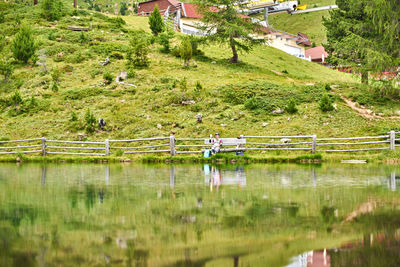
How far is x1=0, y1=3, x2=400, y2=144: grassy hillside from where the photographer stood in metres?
→ 34.1

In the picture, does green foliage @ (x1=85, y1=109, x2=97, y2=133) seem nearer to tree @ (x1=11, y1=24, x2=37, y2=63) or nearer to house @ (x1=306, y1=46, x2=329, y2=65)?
tree @ (x1=11, y1=24, x2=37, y2=63)

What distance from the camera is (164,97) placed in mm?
39219

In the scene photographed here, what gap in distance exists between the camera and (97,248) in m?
7.39

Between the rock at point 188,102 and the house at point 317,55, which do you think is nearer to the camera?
the rock at point 188,102

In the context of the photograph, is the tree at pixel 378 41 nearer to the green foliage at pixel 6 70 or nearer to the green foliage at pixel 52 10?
the green foliage at pixel 6 70

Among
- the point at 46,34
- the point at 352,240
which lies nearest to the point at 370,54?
the point at 352,240

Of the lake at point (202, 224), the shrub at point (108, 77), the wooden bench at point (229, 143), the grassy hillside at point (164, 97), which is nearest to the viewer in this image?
the lake at point (202, 224)

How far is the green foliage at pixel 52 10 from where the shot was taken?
65312 mm

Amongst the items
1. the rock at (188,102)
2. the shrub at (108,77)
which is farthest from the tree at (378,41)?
the shrub at (108,77)

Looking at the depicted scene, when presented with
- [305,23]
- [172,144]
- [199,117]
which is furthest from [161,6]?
[305,23]

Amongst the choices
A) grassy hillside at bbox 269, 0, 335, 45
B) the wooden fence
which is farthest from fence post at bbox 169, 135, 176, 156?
grassy hillside at bbox 269, 0, 335, 45

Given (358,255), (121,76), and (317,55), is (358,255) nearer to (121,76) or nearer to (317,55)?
(121,76)

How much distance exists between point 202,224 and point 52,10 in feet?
209

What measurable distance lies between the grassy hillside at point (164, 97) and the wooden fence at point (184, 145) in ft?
3.82
